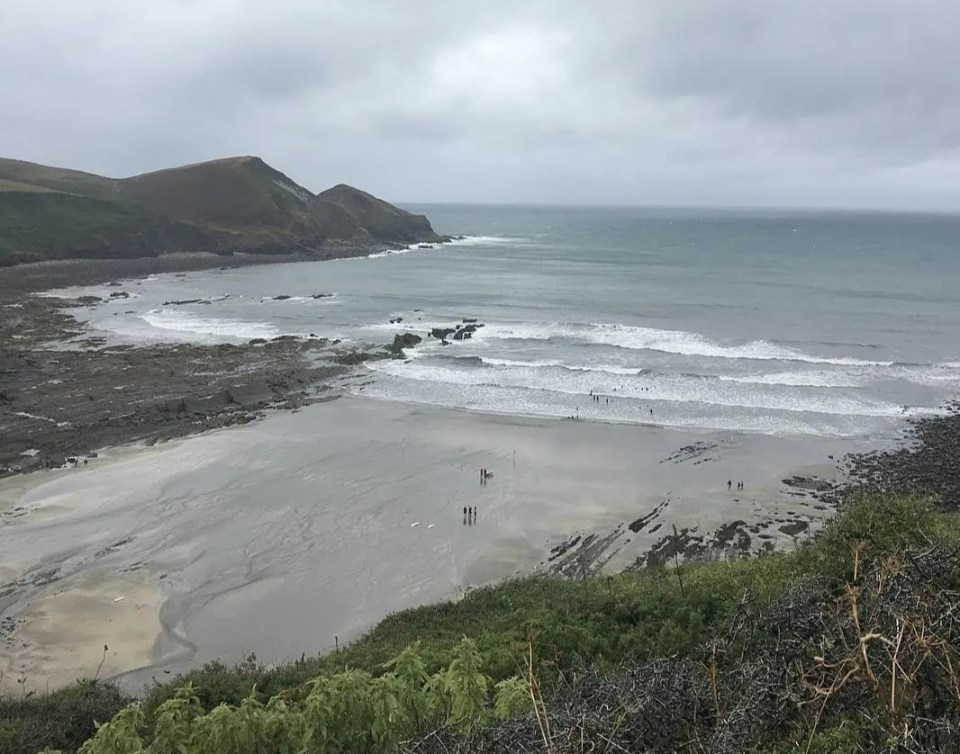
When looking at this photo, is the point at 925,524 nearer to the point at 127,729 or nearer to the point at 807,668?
the point at 807,668

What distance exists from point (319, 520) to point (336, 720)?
49.1ft

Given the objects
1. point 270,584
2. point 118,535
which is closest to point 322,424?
point 118,535

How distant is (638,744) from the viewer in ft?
14.2

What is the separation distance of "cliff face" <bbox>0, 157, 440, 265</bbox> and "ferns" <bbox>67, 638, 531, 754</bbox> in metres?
79.0

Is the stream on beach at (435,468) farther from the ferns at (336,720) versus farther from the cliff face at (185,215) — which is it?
the cliff face at (185,215)

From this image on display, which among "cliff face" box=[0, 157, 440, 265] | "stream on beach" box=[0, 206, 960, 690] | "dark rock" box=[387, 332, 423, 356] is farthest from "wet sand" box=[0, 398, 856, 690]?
"cliff face" box=[0, 157, 440, 265]

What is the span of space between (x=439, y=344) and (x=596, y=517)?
2543 centimetres

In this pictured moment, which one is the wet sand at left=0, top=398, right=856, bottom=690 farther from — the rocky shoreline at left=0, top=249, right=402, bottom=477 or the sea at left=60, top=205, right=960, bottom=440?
the sea at left=60, top=205, right=960, bottom=440

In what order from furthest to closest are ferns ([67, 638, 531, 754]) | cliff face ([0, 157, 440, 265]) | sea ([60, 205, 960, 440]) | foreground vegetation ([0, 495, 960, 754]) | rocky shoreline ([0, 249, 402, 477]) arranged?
cliff face ([0, 157, 440, 265]) → sea ([60, 205, 960, 440]) → rocky shoreline ([0, 249, 402, 477]) → ferns ([67, 638, 531, 754]) → foreground vegetation ([0, 495, 960, 754])

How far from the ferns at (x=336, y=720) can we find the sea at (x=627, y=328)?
25.0 metres

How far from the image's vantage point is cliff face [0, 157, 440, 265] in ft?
262

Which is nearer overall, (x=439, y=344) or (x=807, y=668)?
(x=807, y=668)

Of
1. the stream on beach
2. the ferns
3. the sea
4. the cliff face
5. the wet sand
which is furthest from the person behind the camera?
the cliff face

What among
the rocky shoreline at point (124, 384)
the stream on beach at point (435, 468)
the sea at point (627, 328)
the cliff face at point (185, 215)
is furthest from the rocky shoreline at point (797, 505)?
the cliff face at point (185, 215)
